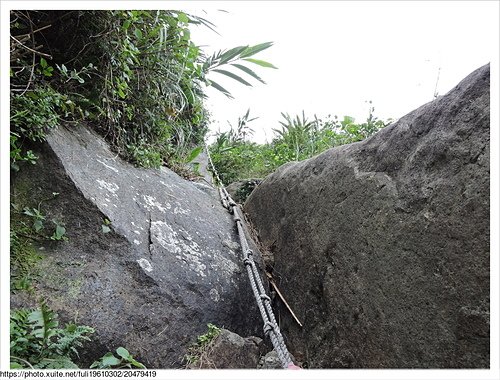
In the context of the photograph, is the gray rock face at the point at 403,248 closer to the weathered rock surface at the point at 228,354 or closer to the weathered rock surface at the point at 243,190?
the weathered rock surface at the point at 228,354

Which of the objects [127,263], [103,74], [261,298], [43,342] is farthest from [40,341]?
[103,74]

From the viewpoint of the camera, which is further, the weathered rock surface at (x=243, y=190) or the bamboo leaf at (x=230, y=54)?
the weathered rock surface at (x=243, y=190)

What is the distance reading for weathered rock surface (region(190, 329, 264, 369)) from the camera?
145 cm

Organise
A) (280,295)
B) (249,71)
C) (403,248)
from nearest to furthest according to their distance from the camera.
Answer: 1. (403,248)
2. (280,295)
3. (249,71)

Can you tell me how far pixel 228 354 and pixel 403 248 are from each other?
2.97 ft

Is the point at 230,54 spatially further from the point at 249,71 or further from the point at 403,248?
the point at 403,248

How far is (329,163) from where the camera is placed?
2.01 meters

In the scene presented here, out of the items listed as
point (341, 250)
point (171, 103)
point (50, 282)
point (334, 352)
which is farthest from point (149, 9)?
point (334, 352)

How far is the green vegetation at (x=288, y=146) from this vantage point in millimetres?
3910

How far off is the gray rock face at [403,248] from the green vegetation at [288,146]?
2049mm

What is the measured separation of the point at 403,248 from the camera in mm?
1318

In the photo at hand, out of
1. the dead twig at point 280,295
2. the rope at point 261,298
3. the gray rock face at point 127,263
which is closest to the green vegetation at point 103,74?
the gray rock face at point 127,263

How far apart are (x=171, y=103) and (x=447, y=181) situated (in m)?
1.94

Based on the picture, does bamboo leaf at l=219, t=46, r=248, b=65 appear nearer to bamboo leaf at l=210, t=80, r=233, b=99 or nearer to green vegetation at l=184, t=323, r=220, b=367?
bamboo leaf at l=210, t=80, r=233, b=99
